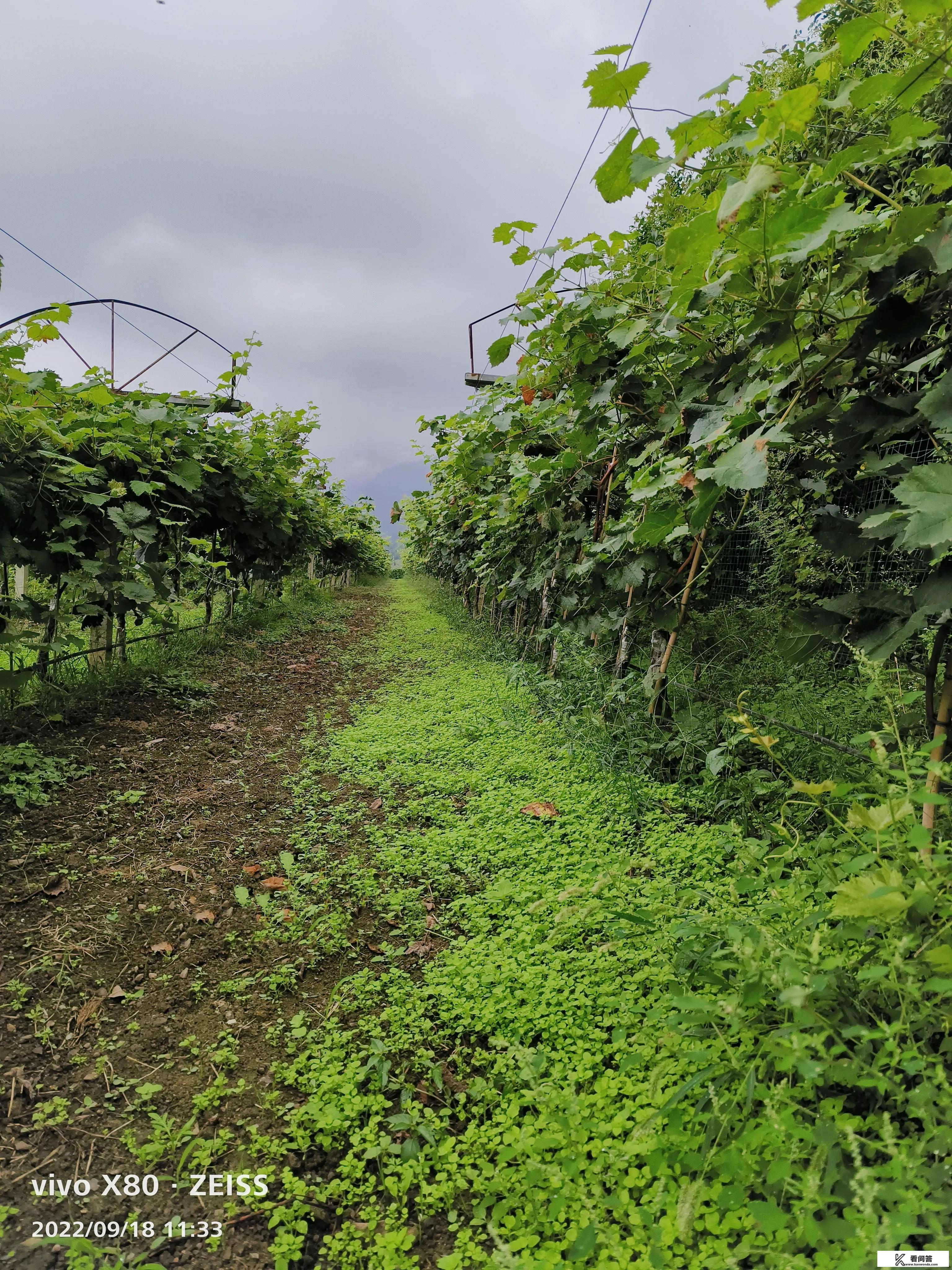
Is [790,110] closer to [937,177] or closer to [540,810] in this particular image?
[937,177]

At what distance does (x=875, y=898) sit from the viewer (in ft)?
3.74

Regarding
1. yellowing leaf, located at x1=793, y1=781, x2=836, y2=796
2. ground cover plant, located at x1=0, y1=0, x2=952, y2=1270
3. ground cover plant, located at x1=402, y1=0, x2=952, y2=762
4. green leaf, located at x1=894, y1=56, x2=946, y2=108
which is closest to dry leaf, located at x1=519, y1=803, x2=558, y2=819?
ground cover plant, located at x1=0, y1=0, x2=952, y2=1270

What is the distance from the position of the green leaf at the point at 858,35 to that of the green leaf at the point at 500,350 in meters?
1.53

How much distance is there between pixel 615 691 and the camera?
357cm

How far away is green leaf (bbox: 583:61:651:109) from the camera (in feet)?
4.92

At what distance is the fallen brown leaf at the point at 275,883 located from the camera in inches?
101

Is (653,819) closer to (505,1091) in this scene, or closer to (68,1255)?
(505,1091)

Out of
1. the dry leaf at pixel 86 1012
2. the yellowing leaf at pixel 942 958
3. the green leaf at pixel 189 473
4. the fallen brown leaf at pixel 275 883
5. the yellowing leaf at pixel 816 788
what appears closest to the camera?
the yellowing leaf at pixel 942 958

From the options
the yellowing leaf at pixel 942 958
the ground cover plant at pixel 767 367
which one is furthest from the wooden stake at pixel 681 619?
the yellowing leaf at pixel 942 958

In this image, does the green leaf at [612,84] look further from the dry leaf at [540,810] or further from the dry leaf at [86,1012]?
the dry leaf at [86,1012]

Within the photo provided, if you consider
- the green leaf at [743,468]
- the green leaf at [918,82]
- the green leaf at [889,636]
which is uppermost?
the green leaf at [918,82]

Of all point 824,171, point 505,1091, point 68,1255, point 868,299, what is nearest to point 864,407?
point 868,299

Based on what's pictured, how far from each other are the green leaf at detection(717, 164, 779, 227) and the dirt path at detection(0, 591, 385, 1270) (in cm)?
228

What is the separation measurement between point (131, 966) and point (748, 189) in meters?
2.71
